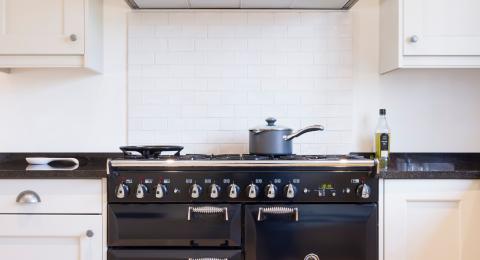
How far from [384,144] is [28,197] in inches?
68.4

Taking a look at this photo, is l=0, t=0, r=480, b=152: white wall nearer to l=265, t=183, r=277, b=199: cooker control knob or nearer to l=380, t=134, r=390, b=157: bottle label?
l=380, t=134, r=390, b=157: bottle label

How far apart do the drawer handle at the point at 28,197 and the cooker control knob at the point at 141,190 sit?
1.42ft

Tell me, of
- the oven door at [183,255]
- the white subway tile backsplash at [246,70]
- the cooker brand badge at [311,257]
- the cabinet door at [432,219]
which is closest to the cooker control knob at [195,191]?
the oven door at [183,255]

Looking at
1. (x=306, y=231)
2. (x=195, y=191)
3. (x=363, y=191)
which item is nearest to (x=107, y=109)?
(x=195, y=191)

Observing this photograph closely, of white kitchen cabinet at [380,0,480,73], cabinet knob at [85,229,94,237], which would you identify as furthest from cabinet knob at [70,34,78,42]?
white kitchen cabinet at [380,0,480,73]

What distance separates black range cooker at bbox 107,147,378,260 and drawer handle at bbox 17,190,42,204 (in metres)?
0.31

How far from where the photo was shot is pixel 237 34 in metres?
2.35

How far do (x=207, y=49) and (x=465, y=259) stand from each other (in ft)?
5.46

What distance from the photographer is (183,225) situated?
67.9 inches

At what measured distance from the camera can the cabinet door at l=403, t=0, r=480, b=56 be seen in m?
2.00

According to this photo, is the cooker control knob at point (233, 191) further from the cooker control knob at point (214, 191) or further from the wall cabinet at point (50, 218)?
the wall cabinet at point (50, 218)

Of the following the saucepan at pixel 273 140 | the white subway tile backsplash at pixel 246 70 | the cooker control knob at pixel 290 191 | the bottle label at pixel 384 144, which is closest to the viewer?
the cooker control knob at pixel 290 191

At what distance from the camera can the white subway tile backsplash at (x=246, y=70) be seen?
2346 mm

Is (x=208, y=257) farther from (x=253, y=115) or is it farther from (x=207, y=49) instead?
(x=207, y=49)
